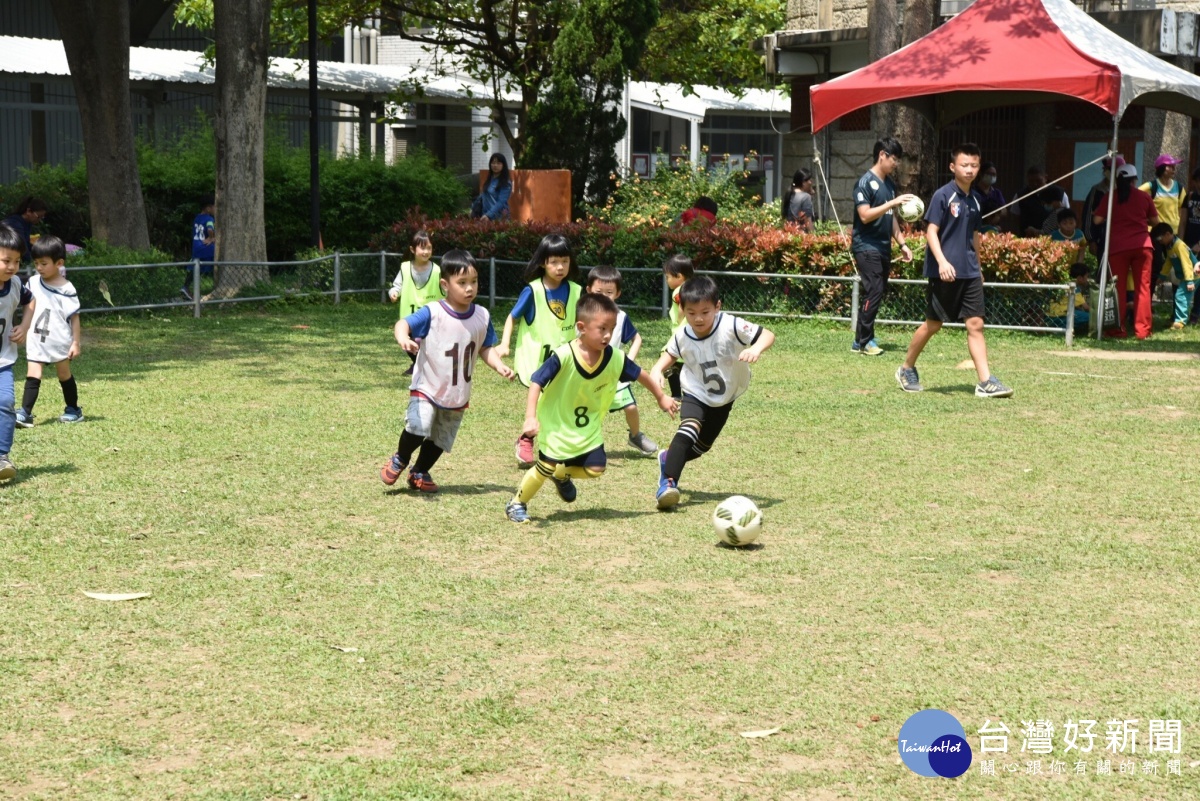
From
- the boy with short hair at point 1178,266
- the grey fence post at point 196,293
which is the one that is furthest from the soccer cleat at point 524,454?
the boy with short hair at point 1178,266

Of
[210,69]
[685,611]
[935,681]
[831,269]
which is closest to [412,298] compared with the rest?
[831,269]

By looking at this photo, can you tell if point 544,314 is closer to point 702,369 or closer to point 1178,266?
point 702,369

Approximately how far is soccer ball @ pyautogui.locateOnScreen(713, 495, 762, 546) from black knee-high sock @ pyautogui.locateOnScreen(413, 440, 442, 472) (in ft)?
6.29

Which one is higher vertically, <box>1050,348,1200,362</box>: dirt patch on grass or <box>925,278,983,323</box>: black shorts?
<box>925,278,983,323</box>: black shorts

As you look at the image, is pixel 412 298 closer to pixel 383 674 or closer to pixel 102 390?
pixel 102 390

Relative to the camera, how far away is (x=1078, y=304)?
1548 centimetres

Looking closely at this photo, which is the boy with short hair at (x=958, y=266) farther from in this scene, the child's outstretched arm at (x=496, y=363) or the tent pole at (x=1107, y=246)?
the child's outstretched arm at (x=496, y=363)

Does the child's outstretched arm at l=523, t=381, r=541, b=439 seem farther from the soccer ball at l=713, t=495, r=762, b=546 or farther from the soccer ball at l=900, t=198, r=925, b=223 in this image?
the soccer ball at l=900, t=198, r=925, b=223

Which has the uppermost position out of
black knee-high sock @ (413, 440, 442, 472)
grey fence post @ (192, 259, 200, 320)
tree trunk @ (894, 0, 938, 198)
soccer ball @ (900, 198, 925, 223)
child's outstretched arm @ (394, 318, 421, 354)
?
tree trunk @ (894, 0, 938, 198)

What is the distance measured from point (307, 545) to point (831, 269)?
1061 cm

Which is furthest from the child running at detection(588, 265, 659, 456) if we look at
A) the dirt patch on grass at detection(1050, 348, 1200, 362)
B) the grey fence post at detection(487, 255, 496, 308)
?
the grey fence post at detection(487, 255, 496, 308)

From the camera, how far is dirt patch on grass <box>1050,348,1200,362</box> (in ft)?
45.7

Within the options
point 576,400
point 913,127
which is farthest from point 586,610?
point 913,127

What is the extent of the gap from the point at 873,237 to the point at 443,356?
7.25 metres
